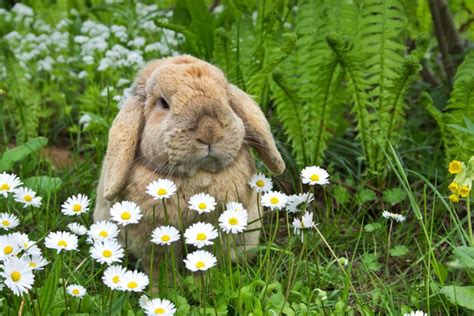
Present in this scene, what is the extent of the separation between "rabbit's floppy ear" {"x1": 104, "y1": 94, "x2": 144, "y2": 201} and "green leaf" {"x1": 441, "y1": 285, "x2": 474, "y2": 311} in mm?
1330

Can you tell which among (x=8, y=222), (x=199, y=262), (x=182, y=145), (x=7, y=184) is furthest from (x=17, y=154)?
(x=199, y=262)

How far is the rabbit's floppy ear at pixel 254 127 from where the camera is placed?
3.32 m

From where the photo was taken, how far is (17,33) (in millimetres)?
5863

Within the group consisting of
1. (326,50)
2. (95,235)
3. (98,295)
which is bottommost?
(98,295)

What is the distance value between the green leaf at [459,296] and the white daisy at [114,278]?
119cm

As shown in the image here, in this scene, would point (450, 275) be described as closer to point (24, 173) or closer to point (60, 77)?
point (24, 173)

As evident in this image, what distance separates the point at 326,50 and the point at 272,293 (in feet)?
5.56

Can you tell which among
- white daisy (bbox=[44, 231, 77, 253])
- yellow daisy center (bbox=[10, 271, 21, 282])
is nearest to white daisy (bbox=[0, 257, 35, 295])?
yellow daisy center (bbox=[10, 271, 21, 282])

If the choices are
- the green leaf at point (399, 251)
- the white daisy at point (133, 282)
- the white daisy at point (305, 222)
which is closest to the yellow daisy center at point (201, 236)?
the white daisy at point (133, 282)

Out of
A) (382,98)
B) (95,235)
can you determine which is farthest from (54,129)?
(95,235)

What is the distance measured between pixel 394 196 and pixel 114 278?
1927mm

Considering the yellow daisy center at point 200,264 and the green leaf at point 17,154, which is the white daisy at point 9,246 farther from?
the green leaf at point 17,154

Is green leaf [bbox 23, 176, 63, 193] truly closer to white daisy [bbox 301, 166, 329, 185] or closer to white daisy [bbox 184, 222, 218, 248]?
white daisy [bbox 184, 222, 218, 248]

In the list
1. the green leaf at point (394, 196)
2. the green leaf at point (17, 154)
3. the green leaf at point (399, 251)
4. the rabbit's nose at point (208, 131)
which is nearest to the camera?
the rabbit's nose at point (208, 131)
